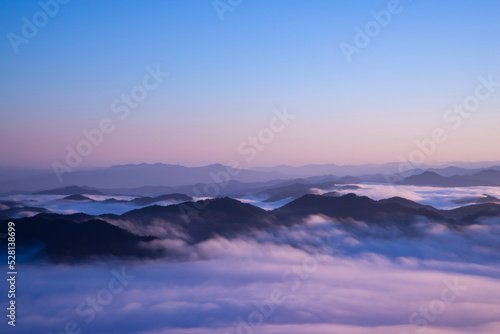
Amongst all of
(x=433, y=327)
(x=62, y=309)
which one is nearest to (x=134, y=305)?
(x=62, y=309)

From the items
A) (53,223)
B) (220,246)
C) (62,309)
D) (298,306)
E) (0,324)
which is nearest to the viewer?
(0,324)

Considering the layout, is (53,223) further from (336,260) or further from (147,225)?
(336,260)

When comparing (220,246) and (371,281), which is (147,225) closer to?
(220,246)

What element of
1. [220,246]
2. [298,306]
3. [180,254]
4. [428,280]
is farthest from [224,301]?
[428,280]

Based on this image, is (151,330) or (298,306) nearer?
(151,330)

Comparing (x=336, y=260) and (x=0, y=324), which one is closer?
(x=0, y=324)

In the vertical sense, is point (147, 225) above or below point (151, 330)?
above

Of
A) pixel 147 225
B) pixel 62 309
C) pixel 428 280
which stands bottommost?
pixel 428 280

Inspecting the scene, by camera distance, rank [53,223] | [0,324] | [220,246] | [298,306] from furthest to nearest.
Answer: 1. [220,246]
2. [53,223]
3. [298,306]
4. [0,324]

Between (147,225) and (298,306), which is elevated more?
(147,225)
